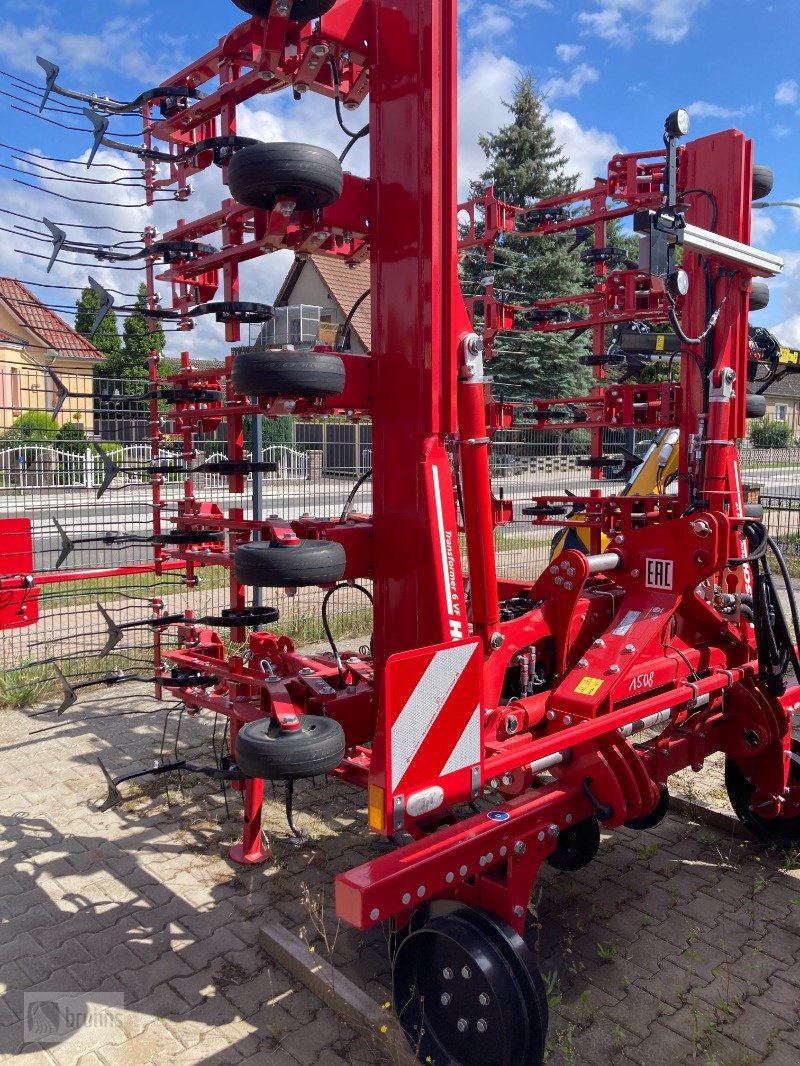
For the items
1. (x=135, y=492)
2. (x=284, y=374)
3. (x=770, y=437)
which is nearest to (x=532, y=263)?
(x=770, y=437)

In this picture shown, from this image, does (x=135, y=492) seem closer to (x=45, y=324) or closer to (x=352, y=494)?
(x=45, y=324)

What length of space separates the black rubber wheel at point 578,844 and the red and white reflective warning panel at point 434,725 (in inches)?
40.5

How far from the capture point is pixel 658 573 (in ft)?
12.0

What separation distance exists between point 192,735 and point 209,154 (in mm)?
3794

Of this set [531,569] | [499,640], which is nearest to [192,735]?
[499,640]

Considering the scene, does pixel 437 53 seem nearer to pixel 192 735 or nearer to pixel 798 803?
pixel 798 803

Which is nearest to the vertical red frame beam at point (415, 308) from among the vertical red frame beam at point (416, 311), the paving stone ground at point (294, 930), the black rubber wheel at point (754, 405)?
the vertical red frame beam at point (416, 311)

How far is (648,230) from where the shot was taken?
10.5 feet

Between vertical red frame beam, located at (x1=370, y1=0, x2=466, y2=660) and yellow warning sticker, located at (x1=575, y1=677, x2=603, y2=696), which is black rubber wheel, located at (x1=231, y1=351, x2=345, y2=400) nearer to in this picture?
vertical red frame beam, located at (x1=370, y1=0, x2=466, y2=660)

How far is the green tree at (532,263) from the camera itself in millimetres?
19781

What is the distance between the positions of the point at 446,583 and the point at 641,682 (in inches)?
41.9

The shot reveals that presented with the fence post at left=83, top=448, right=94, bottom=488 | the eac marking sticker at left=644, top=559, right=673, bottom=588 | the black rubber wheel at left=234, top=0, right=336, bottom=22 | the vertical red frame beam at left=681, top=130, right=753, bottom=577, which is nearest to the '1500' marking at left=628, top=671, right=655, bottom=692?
the eac marking sticker at left=644, top=559, right=673, bottom=588

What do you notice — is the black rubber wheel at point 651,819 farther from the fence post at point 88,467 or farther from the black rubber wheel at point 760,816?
the fence post at point 88,467

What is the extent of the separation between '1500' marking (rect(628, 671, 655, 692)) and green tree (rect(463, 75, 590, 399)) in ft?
40.9
